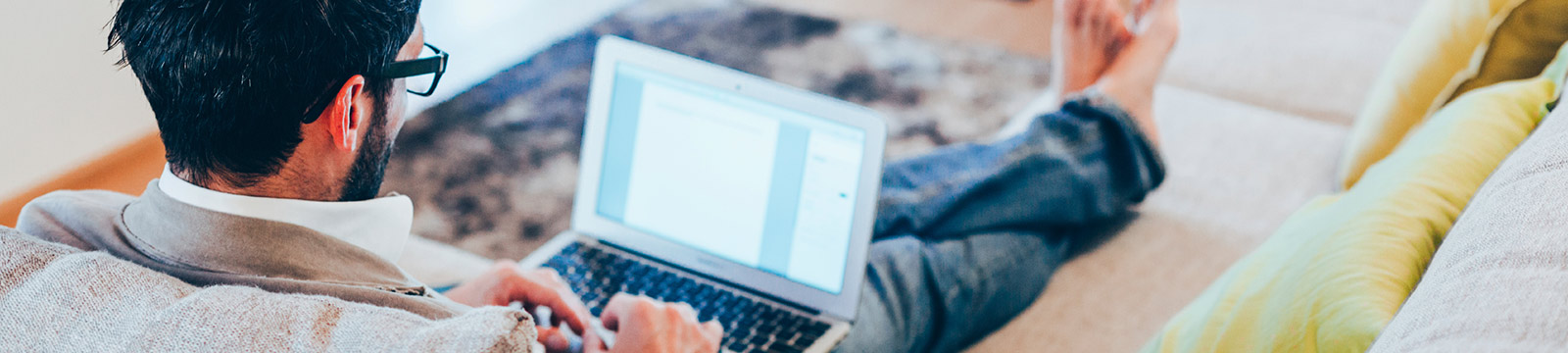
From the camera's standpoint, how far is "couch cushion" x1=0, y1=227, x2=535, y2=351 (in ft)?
2.01

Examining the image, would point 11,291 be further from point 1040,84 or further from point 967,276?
point 1040,84

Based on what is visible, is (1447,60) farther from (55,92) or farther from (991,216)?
(55,92)

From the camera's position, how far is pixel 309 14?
0.75 m

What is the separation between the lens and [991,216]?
1368 millimetres

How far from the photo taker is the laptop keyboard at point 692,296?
3.75 ft

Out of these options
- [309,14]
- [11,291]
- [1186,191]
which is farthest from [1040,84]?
[11,291]

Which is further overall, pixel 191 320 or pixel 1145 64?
pixel 1145 64

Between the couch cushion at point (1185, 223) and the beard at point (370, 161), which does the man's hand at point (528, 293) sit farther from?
the couch cushion at point (1185, 223)

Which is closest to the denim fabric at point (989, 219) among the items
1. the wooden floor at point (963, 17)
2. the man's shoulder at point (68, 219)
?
the man's shoulder at point (68, 219)

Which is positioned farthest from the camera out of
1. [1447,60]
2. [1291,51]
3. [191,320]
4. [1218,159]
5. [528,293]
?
[1291,51]

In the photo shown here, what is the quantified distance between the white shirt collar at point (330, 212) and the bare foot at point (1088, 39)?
113cm

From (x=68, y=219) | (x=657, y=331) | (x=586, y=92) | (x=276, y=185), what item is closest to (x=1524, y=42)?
(x=657, y=331)

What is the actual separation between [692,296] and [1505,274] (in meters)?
0.76

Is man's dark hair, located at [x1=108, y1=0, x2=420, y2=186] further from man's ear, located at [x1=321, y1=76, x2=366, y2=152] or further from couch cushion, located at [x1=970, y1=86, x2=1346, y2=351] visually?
couch cushion, located at [x1=970, y1=86, x2=1346, y2=351]
